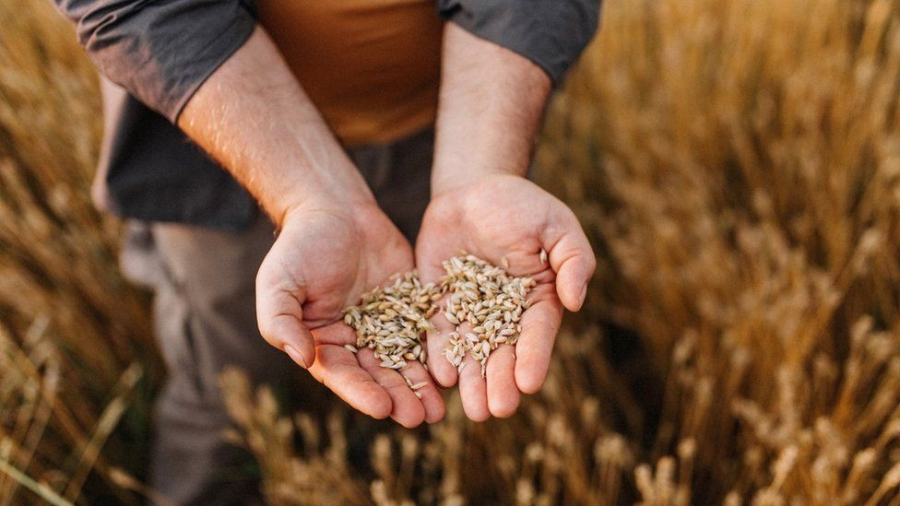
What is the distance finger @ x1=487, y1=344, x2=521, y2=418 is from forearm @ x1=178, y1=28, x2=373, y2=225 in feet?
1.34

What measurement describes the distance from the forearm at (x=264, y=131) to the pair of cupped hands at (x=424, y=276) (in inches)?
1.5

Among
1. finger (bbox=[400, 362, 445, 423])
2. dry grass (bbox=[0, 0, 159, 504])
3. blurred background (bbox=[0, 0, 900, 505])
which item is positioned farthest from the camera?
dry grass (bbox=[0, 0, 159, 504])

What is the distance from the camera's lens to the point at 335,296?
1323 mm

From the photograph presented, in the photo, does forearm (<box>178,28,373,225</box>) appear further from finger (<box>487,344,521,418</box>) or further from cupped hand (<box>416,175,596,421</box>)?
finger (<box>487,344,521,418</box>)

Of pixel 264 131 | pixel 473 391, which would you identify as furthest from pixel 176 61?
pixel 473 391

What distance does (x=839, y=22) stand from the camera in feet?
7.78

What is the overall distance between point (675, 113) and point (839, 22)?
0.60m

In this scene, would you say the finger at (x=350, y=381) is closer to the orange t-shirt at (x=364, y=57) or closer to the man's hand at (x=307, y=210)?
the man's hand at (x=307, y=210)

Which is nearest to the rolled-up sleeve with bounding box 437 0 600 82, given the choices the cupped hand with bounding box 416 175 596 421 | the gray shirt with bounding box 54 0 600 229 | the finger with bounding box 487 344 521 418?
the gray shirt with bounding box 54 0 600 229

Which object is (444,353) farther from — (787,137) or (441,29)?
(787,137)

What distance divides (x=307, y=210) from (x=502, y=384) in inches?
18.2

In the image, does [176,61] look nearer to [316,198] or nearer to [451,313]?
[316,198]

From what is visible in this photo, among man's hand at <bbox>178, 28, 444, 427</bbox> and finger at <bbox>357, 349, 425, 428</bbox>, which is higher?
man's hand at <bbox>178, 28, 444, 427</bbox>

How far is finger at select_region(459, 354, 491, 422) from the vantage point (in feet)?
3.86
